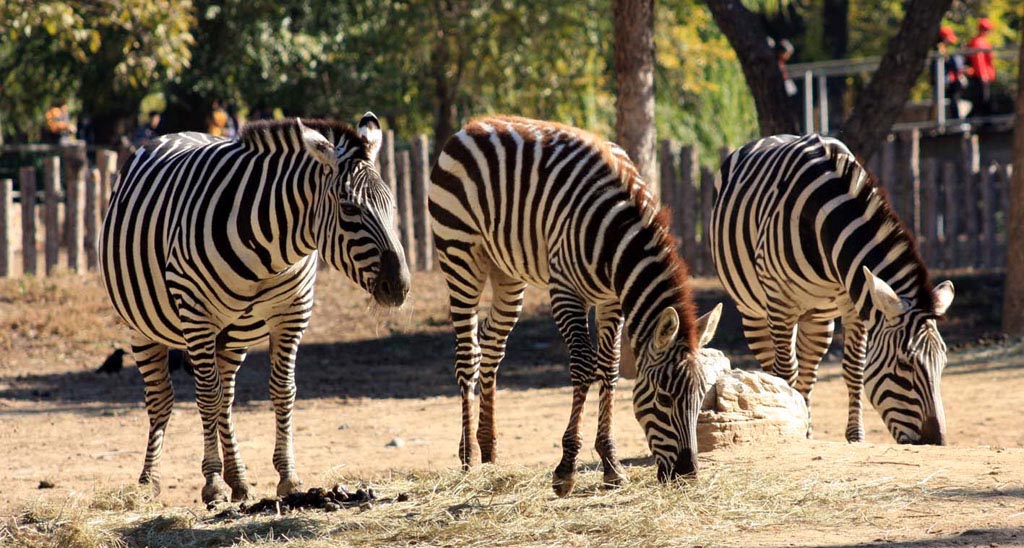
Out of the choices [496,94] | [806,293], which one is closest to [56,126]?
[496,94]

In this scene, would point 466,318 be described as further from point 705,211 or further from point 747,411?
point 705,211

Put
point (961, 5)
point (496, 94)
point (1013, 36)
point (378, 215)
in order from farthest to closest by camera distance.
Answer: point (1013, 36) < point (961, 5) < point (496, 94) < point (378, 215)

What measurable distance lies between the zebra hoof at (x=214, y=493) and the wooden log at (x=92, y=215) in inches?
358

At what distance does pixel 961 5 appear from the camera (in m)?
27.3

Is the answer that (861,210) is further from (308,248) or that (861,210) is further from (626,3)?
(626,3)

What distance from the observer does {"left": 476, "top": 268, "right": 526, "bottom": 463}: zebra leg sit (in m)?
6.79

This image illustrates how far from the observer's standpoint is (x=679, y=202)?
624 inches

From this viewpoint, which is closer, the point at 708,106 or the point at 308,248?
the point at 308,248

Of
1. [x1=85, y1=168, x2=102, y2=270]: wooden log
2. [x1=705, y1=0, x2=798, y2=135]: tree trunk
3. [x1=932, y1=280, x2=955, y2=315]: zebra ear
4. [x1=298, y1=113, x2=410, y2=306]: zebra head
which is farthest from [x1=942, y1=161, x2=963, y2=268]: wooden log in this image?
[x1=298, y1=113, x2=410, y2=306]: zebra head

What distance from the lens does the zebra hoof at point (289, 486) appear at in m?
6.29

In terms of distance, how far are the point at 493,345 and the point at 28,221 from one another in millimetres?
9774

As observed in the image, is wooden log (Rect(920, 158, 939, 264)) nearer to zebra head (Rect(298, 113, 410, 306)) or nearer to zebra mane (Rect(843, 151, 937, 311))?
zebra mane (Rect(843, 151, 937, 311))

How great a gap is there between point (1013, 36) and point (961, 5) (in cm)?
285

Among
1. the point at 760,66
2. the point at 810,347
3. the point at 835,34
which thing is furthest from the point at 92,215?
the point at 835,34
